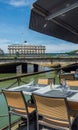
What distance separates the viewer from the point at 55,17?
3.15 metres

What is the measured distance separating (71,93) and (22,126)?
1.09 meters

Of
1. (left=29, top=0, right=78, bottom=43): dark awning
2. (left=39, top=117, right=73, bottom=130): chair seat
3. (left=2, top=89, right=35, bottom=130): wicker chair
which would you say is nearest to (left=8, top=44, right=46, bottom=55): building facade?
(left=29, top=0, right=78, bottom=43): dark awning

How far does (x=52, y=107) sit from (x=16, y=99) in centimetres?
64

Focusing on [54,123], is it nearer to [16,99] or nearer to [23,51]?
[16,99]

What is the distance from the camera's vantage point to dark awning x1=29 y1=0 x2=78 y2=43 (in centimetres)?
264

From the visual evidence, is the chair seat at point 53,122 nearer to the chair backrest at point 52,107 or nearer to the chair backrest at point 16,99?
the chair backrest at point 52,107

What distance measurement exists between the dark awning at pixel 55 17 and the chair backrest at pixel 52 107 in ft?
3.58

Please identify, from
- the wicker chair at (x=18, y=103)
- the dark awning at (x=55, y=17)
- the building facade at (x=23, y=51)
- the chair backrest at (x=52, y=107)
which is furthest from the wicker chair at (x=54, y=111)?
the building facade at (x=23, y=51)

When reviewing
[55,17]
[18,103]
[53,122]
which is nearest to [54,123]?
[53,122]

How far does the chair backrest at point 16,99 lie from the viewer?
A: 2923mm

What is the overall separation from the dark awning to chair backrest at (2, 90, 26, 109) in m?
1.04

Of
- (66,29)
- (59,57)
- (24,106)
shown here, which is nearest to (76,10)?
(66,29)

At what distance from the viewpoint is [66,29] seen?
3.92 meters

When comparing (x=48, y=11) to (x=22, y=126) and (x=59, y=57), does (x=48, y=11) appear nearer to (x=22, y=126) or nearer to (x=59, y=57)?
(x=22, y=126)
